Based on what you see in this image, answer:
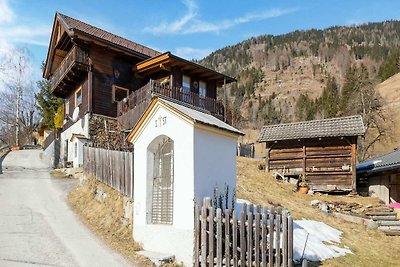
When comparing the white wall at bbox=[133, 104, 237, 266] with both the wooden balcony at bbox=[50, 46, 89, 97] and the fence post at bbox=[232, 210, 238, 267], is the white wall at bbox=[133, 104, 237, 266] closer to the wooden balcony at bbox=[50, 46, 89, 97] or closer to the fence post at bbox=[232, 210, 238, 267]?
the fence post at bbox=[232, 210, 238, 267]

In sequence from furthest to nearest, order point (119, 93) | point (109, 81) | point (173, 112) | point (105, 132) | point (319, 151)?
point (119, 93), point (109, 81), point (105, 132), point (319, 151), point (173, 112)

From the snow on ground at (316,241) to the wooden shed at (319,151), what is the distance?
8775mm

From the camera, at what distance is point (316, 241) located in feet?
33.3

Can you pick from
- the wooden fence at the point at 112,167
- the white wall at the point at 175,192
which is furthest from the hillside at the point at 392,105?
the white wall at the point at 175,192

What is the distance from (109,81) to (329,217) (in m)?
16.5

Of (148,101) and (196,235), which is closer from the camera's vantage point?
(196,235)

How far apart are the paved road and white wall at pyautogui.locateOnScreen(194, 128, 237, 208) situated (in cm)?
267

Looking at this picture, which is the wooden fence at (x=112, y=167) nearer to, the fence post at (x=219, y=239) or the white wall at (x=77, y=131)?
the fence post at (x=219, y=239)

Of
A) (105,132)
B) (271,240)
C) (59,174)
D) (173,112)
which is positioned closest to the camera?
(271,240)

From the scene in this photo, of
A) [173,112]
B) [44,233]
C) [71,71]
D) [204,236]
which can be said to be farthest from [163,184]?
[71,71]

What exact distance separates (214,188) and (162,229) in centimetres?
168

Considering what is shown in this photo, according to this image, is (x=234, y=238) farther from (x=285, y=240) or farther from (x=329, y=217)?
(x=329, y=217)

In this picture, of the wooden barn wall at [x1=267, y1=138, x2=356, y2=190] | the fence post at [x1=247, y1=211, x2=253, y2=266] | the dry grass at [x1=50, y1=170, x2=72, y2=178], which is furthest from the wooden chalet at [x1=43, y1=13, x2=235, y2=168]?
the fence post at [x1=247, y1=211, x2=253, y2=266]

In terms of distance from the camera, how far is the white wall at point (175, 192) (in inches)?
316
